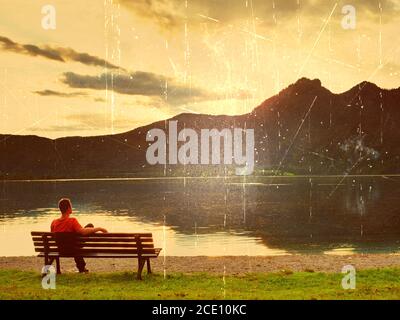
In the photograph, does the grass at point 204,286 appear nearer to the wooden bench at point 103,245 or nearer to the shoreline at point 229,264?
the wooden bench at point 103,245

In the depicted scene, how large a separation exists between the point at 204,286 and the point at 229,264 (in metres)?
4.69

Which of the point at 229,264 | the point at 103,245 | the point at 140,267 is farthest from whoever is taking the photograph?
the point at 229,264

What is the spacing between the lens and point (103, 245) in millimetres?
14805

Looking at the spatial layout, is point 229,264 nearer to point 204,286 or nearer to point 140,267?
point 140,267

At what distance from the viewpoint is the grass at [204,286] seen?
39.0 feet

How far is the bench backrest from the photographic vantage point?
1466cm

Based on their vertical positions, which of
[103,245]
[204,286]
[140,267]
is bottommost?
[204,286]

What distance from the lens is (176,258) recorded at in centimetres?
2062

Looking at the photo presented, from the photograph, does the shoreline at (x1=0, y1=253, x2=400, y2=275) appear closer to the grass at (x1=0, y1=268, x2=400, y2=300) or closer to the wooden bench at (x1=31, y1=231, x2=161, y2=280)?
the grass at (x1=0, y1=268, x2=400, y2=300)

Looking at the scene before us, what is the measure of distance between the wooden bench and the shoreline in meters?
2.01

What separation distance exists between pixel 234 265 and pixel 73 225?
221 inches

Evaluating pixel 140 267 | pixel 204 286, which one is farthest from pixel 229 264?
pixel 204 286

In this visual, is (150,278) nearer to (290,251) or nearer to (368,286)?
(368,286)

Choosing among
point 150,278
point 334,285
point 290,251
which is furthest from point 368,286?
point 290,251
